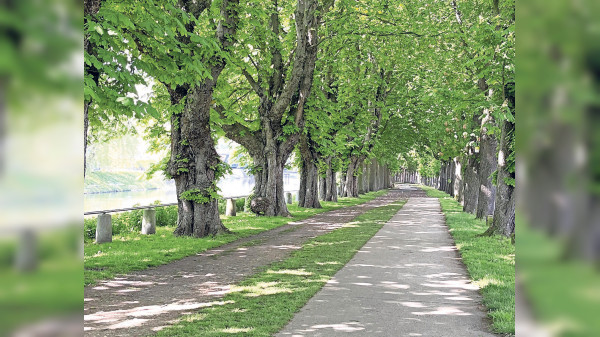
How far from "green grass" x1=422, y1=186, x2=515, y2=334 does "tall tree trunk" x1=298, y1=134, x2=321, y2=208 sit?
38.4ft

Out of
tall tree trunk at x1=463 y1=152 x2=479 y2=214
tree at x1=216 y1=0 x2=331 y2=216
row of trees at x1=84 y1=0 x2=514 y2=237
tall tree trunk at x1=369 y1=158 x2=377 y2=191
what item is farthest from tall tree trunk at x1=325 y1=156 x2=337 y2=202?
tall tree trunk at x1=369 y1=158 x2=377 y2=191

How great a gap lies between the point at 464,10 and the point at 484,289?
16509 millimetres

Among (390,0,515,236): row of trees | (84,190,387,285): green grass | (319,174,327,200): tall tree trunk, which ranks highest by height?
(390,0,515,236): row of trees

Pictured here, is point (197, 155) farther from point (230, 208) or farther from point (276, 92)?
point (230, 208)

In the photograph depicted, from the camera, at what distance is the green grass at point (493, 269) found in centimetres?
616

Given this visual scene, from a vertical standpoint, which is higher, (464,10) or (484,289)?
(464,10)

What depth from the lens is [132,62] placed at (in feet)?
23.4

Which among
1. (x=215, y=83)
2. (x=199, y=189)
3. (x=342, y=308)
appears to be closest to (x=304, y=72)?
(x=215, y=83)

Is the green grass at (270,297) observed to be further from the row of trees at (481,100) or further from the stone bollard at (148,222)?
the stone bollard at (148,222)
